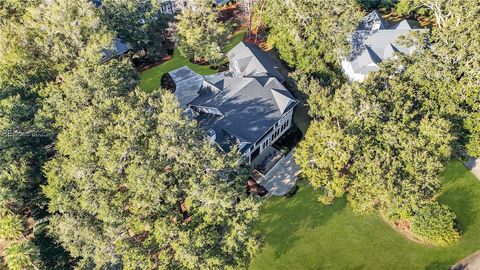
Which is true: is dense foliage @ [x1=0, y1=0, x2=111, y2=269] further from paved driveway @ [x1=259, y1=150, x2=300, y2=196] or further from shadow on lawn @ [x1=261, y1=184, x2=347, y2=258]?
paved driveway @ [x1=259, y1=150, x2=300, y2=196]

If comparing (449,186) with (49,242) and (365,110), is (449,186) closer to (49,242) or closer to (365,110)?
(365,110)

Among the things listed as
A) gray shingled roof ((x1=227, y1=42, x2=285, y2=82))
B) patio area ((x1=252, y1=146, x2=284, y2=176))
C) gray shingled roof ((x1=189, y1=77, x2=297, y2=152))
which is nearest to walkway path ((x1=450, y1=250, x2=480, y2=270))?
patio area ((x1=252, y1=146, x2=284, y2=176))

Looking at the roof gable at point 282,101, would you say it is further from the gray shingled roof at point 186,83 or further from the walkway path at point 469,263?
the walkway path at point 469,263

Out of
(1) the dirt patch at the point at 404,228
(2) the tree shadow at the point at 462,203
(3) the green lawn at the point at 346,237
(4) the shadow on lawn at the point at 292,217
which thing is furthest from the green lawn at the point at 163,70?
(2) the tree shadow at the point at 462,203

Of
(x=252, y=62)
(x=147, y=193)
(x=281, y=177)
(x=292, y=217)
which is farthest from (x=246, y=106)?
(x=147, y=193)

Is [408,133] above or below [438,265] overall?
above

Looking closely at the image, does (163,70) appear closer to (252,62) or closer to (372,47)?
(252,62)
